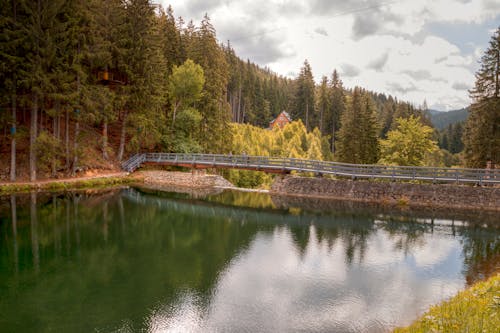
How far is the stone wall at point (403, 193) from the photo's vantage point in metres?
26.5

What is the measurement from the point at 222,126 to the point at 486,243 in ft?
121

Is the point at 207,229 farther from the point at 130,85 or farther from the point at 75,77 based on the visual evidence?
the point at 130,85

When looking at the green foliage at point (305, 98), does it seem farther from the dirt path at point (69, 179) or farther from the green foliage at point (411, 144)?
the dirt path at point (69, 179)

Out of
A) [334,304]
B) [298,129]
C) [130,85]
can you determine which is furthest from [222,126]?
[334,304]

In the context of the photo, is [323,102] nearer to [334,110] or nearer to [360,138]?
[334,110]

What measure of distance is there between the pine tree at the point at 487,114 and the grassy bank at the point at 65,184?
33.6 m

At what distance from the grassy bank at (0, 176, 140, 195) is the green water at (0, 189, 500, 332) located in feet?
8.77

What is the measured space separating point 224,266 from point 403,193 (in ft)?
65.2

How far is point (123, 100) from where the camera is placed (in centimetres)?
3694

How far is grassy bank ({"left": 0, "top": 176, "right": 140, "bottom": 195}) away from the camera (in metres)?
27.1

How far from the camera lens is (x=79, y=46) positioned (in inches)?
1288

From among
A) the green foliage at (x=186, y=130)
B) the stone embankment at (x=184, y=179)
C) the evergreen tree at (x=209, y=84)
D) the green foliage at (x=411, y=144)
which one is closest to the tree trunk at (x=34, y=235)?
the stone embankment at (x=184, y=179)

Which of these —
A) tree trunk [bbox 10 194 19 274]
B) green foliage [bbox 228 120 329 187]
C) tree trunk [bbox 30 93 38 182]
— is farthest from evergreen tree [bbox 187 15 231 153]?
tree trunk [bbox 10 194 19 274]

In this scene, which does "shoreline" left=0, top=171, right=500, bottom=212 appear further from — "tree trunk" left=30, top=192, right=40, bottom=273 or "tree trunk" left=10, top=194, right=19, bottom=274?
"tree trunk" left=30, top=192, right=40, bottom=273
